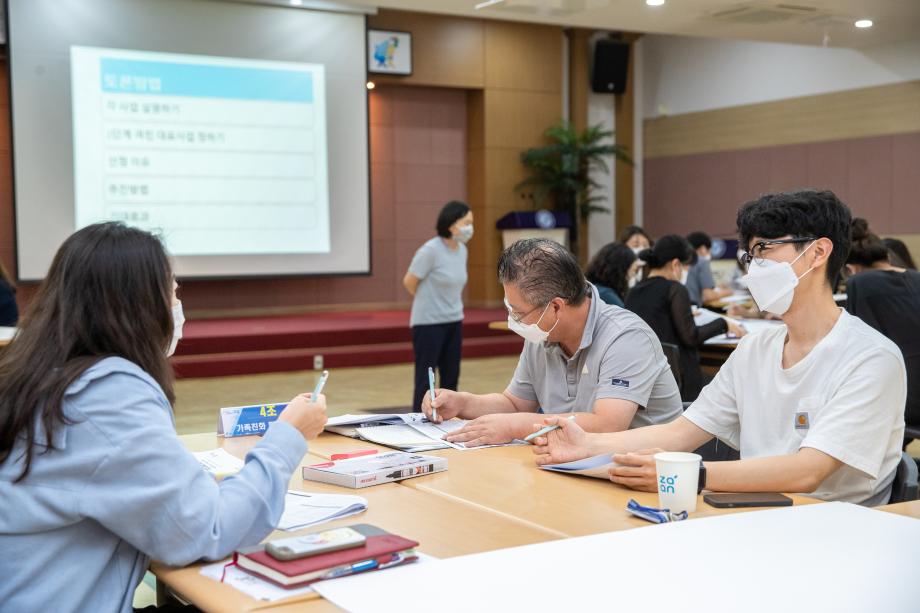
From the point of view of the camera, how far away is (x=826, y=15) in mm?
8570

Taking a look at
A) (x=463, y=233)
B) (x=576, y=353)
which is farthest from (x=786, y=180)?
(x=576, y=353)

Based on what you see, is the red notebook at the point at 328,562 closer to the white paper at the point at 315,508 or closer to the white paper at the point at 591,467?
the white paper at the point at 315,508

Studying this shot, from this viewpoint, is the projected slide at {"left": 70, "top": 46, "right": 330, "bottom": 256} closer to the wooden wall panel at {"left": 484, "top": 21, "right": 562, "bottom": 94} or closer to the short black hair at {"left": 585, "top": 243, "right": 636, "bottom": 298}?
the wooden wall panel at {"left": 484, "top": 21, "right": 562, "bottom": 94}

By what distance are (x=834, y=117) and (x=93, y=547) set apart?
10752 millimetres

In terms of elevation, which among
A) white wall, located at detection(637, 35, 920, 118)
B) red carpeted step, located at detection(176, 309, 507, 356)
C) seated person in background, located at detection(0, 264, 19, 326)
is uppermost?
white wall, located at detection(637, 35, 920, 118)

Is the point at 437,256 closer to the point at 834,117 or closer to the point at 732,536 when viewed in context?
the point at 732,536

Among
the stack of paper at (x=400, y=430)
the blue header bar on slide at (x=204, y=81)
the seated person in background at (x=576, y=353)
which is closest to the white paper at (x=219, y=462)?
the stack of paper at (x=400, y=430)

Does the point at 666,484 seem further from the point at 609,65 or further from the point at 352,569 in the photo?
the point at 609,65

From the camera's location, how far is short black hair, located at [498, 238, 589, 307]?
2791mm

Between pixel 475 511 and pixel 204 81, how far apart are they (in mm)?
8368

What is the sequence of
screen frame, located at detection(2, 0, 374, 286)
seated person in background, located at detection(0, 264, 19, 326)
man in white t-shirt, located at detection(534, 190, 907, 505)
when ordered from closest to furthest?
man in white t-shirt, located at detection(534, 190, 907, 505) → seated person in background, located at detection(0, 264, 19, 326) → screen frame, located at detection(2, 0, 374, 286)

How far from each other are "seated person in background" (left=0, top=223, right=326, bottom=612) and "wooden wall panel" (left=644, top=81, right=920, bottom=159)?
401 inches

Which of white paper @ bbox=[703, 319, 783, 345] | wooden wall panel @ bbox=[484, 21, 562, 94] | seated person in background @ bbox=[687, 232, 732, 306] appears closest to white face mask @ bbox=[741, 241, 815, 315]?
white paper @ bbox=[703, 319, 783, 345]

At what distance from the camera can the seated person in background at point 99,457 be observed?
1.54 m
